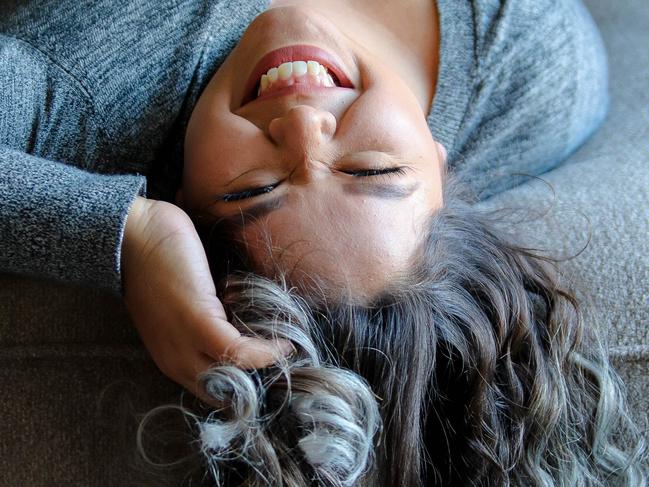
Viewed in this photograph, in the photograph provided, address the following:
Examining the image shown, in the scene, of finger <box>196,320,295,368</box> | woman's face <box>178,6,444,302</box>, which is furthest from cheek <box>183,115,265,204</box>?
finger <box>196,320,295,368</box>

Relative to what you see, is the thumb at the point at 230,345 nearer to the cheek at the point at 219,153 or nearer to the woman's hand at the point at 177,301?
the woman's hand at the point at 177,301

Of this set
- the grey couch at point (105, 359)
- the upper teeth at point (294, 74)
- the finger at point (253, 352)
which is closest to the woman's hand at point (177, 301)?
the finger at point (253, 352)

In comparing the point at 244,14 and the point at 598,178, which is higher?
the point at 244,14

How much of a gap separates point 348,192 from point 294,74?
8.0 inches

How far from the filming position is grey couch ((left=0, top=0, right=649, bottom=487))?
82 cm

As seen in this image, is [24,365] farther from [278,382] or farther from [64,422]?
[278,382]

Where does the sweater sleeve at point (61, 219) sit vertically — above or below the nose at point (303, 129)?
below

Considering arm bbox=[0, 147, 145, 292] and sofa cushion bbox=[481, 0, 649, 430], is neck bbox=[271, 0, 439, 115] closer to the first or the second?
sofa cushion bbox=[481, 0, 649, 430]

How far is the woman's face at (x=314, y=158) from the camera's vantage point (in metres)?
0.78

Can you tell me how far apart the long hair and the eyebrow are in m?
0.07

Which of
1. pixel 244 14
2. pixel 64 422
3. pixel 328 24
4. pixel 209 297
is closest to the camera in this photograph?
pixel 209 297

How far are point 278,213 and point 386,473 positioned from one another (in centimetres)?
33

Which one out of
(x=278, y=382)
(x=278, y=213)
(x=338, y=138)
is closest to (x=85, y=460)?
(x=278, y=382)

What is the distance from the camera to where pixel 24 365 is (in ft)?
2.76
